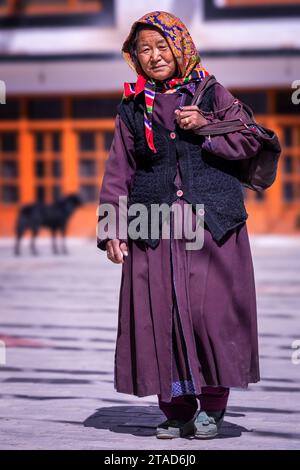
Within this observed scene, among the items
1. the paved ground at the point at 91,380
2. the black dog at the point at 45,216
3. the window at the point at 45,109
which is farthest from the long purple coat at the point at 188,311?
the window at the point at 45,109

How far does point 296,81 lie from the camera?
1947 cm

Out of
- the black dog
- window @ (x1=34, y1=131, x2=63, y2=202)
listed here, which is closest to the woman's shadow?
the black dog

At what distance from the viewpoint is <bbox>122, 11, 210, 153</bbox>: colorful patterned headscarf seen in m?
4.55

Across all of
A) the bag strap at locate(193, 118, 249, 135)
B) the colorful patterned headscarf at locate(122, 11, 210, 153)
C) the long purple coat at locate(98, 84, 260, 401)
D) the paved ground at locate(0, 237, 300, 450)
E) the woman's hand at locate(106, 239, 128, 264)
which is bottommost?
the paved ground at locate(0, 237, 300, 450)

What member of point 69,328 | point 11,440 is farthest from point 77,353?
point 11,440

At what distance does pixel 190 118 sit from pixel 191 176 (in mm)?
245

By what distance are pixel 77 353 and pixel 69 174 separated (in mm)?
13946

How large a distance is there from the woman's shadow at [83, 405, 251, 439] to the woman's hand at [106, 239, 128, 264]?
2.43ft

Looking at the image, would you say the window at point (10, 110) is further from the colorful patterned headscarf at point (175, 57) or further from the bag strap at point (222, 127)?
the bag strap at point (222, 127)

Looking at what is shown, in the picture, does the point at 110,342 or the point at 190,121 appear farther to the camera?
the point at 110,342

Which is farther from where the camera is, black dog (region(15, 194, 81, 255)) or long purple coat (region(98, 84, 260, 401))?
black dog (region(15, 194, 81, 255))

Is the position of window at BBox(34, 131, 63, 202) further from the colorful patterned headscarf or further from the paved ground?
the colorful patterned headscarf

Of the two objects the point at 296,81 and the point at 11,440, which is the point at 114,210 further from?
the point at 296,81
